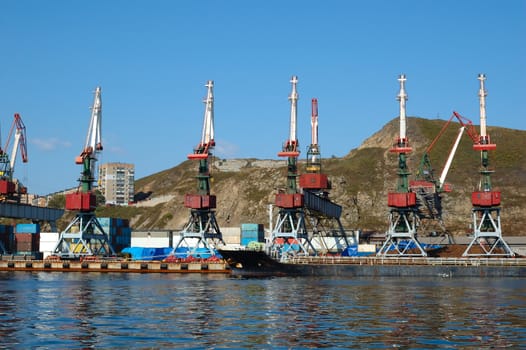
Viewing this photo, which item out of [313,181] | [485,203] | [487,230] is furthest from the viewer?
[313,181]

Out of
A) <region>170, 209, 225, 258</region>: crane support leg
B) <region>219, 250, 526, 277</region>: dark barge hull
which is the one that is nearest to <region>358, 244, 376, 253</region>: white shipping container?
<region>170, 209, 225, 258</region>: crane support leg

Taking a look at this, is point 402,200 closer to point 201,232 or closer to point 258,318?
point 201,232

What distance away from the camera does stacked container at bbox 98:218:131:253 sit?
159750 mm

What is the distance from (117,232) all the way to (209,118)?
36.8 m

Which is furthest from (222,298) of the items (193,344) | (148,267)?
(148,267)

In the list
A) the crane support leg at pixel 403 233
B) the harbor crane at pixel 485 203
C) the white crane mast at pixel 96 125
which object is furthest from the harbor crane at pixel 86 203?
the harbor crane at pixel 485 203

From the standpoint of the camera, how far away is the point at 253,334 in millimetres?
45031

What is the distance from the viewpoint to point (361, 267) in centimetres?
11588

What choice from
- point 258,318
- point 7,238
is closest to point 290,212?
point 7,238

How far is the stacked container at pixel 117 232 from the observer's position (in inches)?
6289

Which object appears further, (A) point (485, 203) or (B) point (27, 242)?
(B) point (27, 242)

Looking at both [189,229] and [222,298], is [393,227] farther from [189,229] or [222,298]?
[222,298]

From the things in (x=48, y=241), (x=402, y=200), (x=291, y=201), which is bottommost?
(x=48, y=241)

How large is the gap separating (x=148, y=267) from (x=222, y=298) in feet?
197
